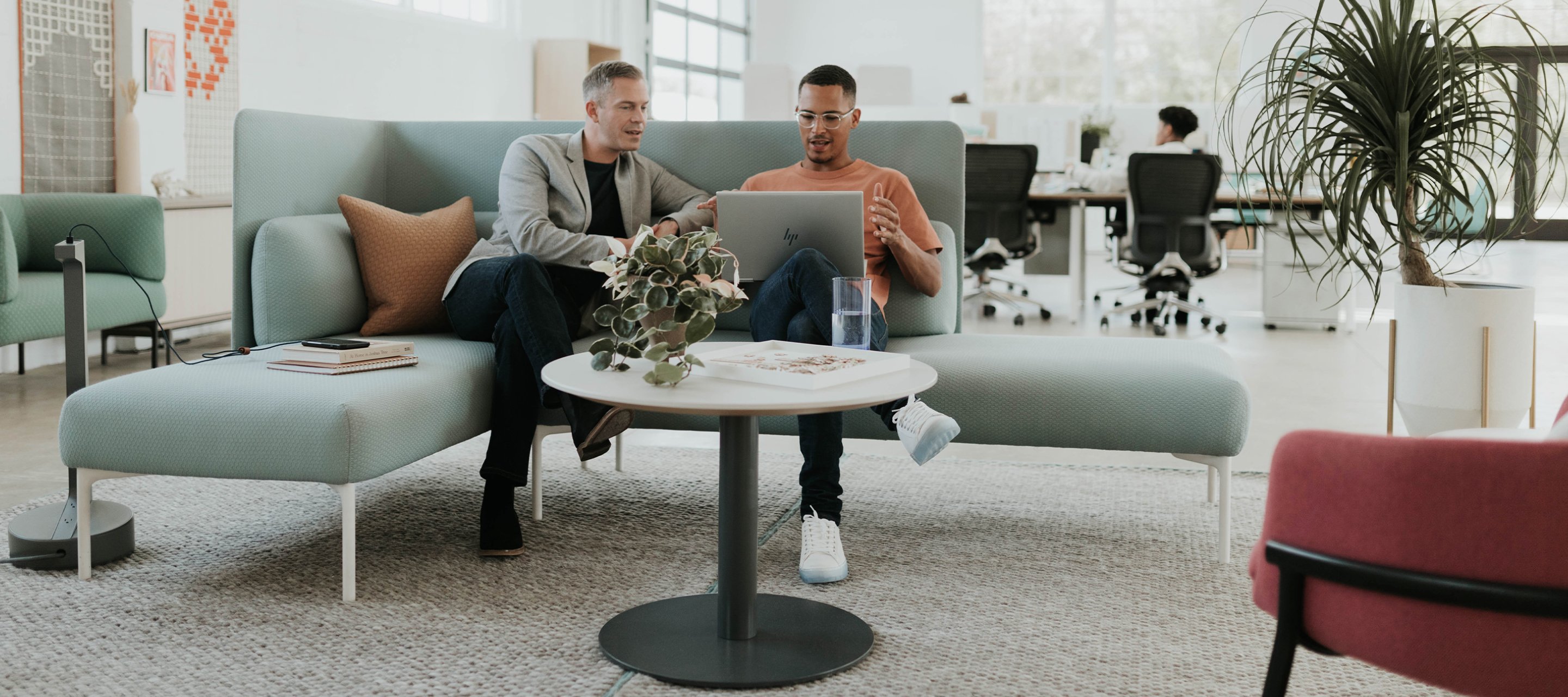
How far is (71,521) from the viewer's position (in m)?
2.36

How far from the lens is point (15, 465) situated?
3.16 m

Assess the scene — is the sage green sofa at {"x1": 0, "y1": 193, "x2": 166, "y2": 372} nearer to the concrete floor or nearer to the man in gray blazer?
the concrete floor

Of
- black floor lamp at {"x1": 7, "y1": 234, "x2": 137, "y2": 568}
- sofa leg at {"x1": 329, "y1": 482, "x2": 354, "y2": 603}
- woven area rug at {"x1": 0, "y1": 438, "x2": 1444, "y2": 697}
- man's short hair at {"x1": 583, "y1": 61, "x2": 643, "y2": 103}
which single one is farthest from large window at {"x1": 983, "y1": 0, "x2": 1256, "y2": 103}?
sofa leg at {"x1": 329, "y1": 482, "x2": 354, "y2": 603}

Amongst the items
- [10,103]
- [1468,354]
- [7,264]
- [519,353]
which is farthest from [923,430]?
[10,103]

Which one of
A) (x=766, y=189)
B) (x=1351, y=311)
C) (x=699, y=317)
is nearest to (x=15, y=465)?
(x=766, y=189)

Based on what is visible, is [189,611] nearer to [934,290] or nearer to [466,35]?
[934,290]

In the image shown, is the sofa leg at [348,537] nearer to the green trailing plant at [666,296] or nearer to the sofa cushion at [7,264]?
the green trailing plant at [666,296]

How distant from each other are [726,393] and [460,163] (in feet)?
5.65

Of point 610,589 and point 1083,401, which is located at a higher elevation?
point 1083,401

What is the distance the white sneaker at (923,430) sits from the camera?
1.99 metres

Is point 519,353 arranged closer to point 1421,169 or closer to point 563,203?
point 563,203

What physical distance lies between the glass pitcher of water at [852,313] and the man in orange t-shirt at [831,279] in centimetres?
14

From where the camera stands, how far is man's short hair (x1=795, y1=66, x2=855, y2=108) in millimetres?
2852

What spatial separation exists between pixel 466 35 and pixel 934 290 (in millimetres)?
5516
